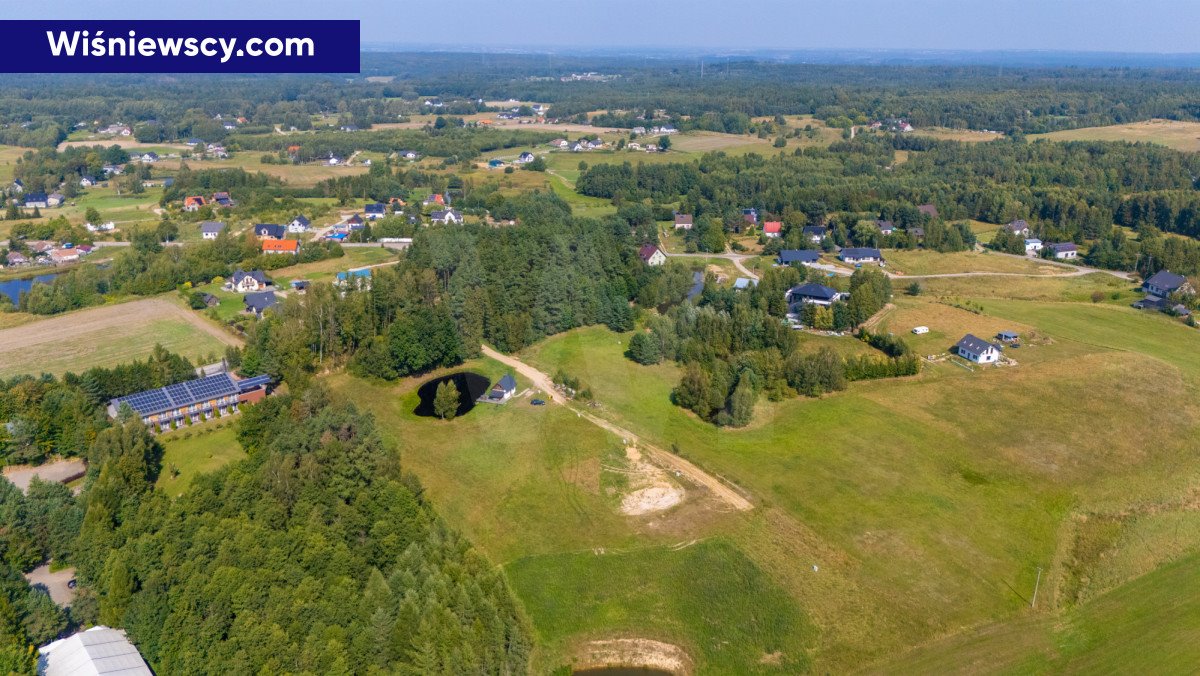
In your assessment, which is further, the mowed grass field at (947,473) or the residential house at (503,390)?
the residential house at (503,390)

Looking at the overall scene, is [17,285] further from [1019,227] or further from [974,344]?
[1019,227]

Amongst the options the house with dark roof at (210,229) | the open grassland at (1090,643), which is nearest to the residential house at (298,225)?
the house with dark roof at (210,229)

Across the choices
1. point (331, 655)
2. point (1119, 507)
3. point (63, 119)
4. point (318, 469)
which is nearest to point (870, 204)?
point (1119, 507)

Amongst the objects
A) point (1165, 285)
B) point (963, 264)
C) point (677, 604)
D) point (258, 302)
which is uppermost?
point (1165, 285)

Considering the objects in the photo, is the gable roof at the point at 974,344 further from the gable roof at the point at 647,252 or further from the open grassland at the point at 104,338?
the open grassland at the point at 104,338

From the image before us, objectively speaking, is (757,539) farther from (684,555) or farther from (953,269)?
(953,269)

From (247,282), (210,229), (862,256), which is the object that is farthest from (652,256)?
(210,229)
